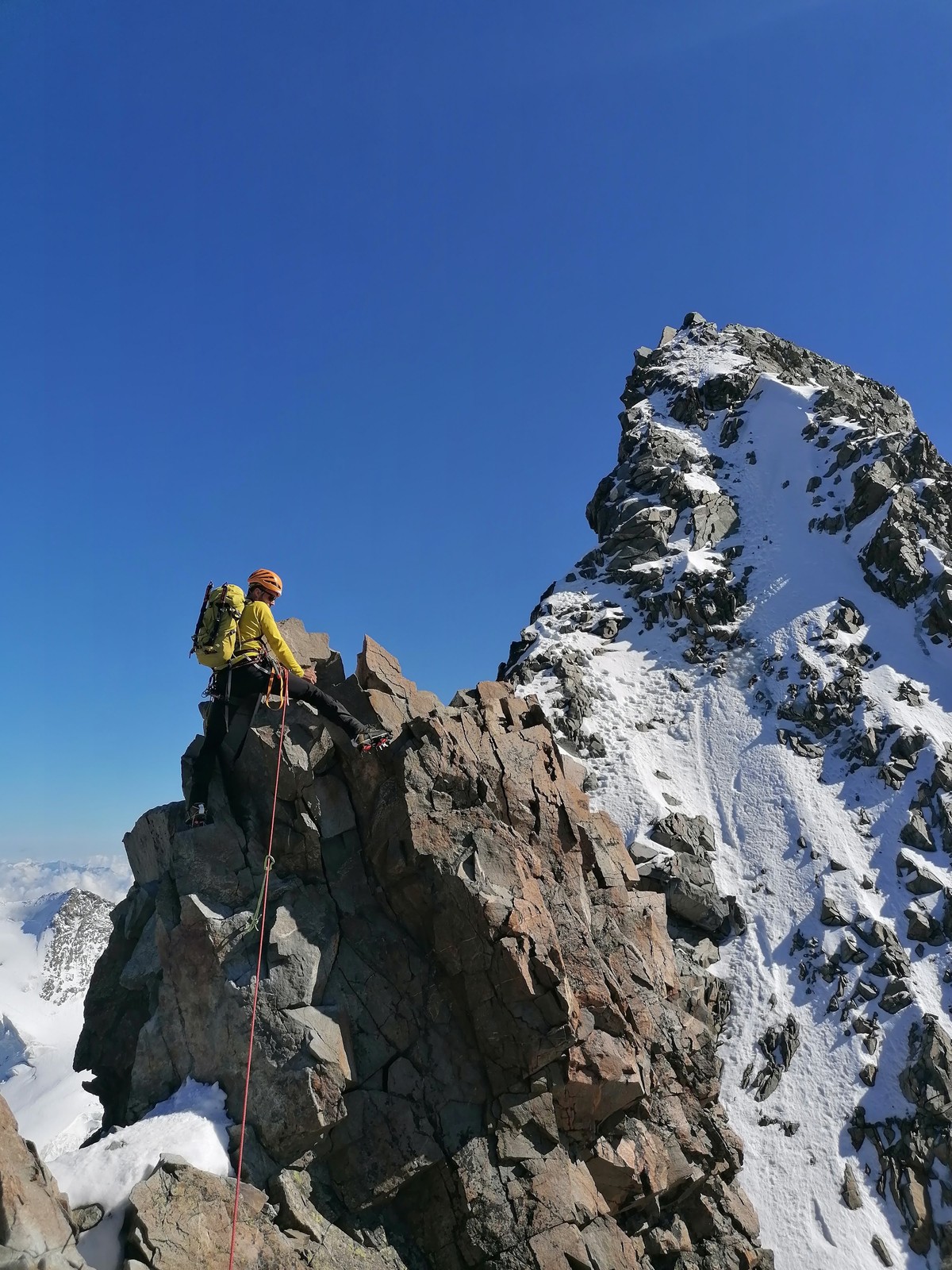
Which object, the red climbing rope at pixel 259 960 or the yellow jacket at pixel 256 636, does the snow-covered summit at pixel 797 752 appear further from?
the yellow jacket at pixel 256 636

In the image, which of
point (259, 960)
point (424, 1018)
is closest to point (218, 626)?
point (259, 960)

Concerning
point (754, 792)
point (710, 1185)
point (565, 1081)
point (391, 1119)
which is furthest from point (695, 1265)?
point (754, 792)

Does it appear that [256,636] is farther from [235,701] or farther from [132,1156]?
[132,1156]

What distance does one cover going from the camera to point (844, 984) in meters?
24.9

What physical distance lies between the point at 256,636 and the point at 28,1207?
354 inches

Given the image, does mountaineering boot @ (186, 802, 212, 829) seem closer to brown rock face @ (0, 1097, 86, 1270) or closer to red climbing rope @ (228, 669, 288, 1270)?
red climbing rope @ (228, 669, 288, 1270)

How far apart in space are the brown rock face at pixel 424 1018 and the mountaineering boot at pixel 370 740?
0.30 metres

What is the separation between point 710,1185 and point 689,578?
107ft

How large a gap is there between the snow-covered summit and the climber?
1683cm

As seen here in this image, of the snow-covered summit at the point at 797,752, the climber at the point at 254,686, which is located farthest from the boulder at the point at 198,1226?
the snow-covered summit at the point at 797,752

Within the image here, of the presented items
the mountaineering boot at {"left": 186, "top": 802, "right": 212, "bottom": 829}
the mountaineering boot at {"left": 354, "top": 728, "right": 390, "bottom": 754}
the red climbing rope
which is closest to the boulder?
the red climbing rope

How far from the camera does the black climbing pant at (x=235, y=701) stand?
14453mm

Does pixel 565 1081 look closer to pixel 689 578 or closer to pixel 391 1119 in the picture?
pixel 391 1119

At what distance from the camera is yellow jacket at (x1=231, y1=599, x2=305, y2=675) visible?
46.5 ft
